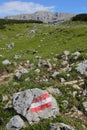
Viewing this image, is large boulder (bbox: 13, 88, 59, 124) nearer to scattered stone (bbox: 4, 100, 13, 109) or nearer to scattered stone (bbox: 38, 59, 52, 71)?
scattered stone (bbox: 4, 100, 13, 109)

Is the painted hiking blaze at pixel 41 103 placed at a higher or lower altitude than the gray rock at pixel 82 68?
lower

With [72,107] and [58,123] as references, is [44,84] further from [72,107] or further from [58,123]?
[58,123]

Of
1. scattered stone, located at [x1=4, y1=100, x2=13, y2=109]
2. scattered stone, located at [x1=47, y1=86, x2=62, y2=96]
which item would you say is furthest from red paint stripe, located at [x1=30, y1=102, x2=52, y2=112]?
scattered stone, located at [x1=47, y1=86, x2=62, y2=96]

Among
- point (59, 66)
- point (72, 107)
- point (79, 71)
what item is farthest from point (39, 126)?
point (59, 66)

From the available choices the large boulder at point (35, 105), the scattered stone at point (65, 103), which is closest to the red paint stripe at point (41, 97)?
the large boulder at point (35, 105)

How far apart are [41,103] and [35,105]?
0.78ft

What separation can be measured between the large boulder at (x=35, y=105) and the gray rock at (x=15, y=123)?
294 mm

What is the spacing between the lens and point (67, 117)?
39.7ft

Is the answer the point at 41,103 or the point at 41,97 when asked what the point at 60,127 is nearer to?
the point at 41,103

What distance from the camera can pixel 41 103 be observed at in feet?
40.2

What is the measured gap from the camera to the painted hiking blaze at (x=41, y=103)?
12117 mm

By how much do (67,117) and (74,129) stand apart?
0.94 meters

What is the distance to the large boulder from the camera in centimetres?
1188

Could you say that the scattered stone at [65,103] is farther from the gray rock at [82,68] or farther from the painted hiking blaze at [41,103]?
the gray rock at [82,68]
